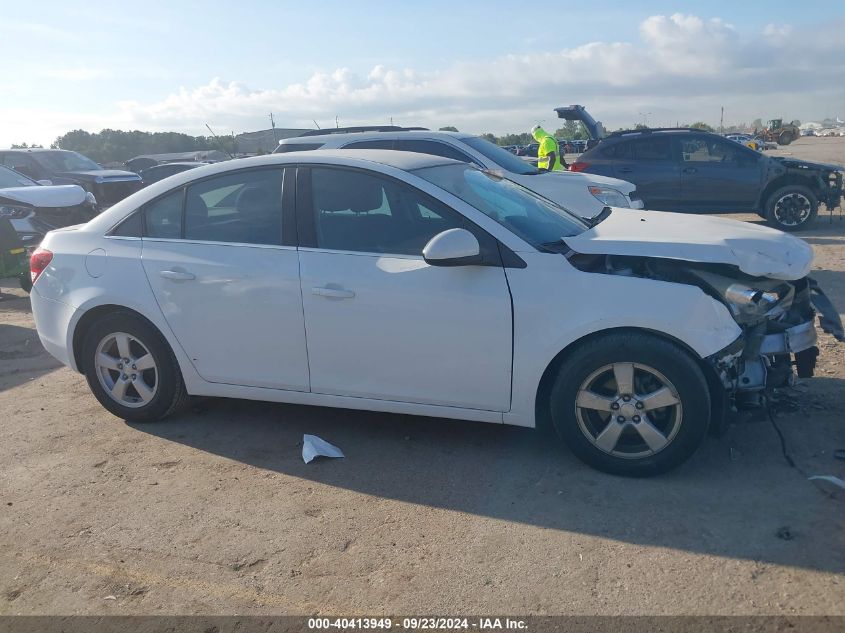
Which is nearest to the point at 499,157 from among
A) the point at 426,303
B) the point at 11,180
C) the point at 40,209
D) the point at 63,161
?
the point at 426,303

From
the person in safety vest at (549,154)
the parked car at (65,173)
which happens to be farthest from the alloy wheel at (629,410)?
the parked car at (65,173)

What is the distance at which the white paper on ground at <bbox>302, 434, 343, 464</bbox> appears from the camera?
4547 mm

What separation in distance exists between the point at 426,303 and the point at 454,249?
355 millimetres

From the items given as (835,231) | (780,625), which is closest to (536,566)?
(780,625)

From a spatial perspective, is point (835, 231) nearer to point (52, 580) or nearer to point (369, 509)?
point (369, 509)

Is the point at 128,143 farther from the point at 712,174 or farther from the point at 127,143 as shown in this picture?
the point at 712,174

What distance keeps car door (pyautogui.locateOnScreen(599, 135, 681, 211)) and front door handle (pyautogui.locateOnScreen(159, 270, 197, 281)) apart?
10.3 meters

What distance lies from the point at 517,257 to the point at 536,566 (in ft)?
5.35

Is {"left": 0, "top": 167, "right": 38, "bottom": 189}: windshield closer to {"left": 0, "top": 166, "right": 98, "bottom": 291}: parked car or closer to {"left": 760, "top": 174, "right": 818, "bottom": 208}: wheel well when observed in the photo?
{"left": 0, "top": 166, "right": 98, "bottom": 291}: parked car

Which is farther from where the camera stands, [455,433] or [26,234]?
[26,234]

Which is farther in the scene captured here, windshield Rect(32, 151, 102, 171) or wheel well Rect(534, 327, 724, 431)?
windshield Rect(32, 151, 102, 171)

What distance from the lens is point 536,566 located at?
332 centimetres

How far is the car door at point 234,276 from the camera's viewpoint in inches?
179

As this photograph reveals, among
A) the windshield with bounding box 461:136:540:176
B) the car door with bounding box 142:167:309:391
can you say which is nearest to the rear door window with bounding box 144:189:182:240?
the car door with bounding box 142:167:309:391
